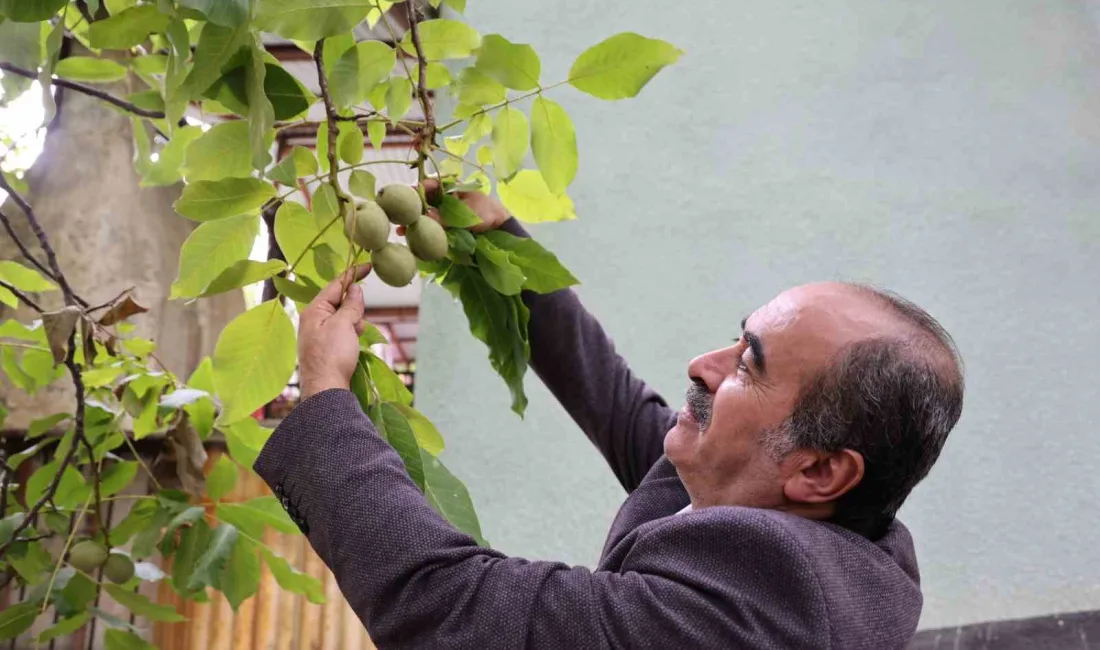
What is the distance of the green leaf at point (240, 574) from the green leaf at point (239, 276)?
54 centimetres

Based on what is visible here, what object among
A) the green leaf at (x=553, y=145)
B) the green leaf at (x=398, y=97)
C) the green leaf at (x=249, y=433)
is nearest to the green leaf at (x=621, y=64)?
the green leaf at (x=553, y=145)

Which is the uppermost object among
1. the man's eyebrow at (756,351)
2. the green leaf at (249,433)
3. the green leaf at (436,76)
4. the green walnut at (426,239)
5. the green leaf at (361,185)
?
the green leaf at (436,76)

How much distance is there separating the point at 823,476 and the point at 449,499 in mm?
285

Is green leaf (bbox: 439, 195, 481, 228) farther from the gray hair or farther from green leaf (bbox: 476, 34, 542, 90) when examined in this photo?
the gray hair

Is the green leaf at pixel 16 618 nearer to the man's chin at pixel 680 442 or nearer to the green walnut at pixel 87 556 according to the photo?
the green walnut at pixel 87 556

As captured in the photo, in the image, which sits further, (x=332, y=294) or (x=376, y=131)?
(x=376, y=131)

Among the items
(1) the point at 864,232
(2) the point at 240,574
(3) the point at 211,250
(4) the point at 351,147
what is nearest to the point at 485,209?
(4) the point at 351,147

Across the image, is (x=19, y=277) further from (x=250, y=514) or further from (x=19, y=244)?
(x=250, y=514)

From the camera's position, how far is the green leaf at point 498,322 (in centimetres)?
77

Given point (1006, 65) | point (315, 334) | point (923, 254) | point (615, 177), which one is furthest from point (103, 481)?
point (1006, 65)

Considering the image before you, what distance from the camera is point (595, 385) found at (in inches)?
36.9

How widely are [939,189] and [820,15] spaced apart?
1.52ft

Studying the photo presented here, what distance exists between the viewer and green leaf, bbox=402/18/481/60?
0.71m

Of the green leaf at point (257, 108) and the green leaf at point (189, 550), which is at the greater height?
the green leaf at point (257, 108)
